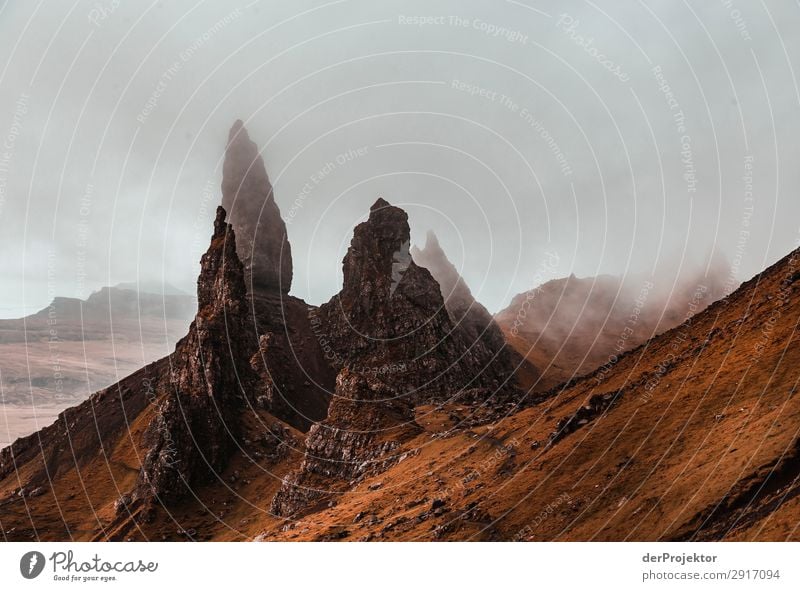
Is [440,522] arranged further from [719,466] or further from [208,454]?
[208,454]

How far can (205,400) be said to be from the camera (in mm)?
169375

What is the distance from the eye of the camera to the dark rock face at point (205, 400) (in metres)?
153

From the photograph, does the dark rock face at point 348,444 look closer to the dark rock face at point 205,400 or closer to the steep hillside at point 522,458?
the steep hillside at point 522,458

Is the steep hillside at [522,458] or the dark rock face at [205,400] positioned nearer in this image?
the steep hillside at [522,458]

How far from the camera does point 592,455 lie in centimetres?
7188

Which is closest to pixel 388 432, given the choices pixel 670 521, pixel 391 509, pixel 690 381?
pixel 391 509

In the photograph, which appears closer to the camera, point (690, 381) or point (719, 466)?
point (719, 466)

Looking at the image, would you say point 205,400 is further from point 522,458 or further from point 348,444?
point 522,458

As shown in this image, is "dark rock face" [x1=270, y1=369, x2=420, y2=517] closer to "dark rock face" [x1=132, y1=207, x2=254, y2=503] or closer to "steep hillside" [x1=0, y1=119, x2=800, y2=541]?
"steep hillside" [x1=0, y1=119, x2=800, y2=541]

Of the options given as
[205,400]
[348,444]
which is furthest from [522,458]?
[205,400]

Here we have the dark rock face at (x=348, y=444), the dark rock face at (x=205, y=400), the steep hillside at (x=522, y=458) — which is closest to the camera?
the steep hillside at (x=522, y=458)

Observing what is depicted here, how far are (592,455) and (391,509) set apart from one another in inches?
1332

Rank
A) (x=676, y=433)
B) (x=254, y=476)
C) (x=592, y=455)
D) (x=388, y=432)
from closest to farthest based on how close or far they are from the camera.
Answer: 1. (x=676, y=433)
2. (x=592, y=455)
3. (x=388, y=432)
4. (x=254, y=476)

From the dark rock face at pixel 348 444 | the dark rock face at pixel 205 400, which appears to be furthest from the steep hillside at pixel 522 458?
the dark rock face at pixel 205 400
